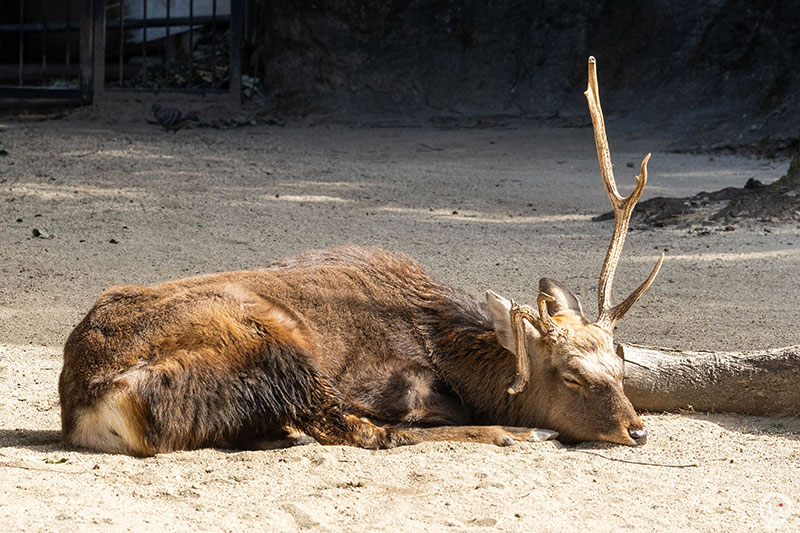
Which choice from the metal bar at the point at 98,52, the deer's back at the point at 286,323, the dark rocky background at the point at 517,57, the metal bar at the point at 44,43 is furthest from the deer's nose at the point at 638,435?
the metal bar at the point at 44,43

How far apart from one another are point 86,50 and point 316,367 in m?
11.7

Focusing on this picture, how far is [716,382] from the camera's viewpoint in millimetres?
4629

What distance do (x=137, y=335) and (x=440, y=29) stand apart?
12903 mm

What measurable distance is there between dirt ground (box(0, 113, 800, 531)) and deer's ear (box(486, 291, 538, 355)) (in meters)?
0.53

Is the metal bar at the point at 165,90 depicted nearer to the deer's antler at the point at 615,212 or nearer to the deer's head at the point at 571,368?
the deer's antler at the point at 615,212

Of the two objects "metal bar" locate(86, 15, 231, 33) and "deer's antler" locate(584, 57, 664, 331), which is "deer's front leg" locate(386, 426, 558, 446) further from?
"metal bar" locate(86, 15, 231, 33)

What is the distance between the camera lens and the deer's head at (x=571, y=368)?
4152mm

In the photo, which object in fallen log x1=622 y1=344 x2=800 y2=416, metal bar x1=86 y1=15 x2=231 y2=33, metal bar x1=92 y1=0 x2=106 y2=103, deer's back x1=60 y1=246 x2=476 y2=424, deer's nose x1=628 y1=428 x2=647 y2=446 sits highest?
metal bar x1=86 y1=15 x2=231 y2=33

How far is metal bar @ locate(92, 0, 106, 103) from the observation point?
47.3ft

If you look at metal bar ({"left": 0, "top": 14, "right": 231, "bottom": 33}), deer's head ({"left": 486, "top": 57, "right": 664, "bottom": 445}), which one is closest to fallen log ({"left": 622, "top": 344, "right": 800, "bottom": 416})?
deer's head ({"left": 486, "top": 57, "right": 664, "bottom": 445})

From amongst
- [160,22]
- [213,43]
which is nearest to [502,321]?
[213,43]

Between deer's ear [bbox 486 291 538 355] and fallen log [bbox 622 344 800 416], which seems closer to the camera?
deer's ear [bbox 486 291 538 355]

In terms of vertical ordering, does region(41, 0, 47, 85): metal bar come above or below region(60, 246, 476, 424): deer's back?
above

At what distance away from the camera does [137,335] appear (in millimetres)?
4062
